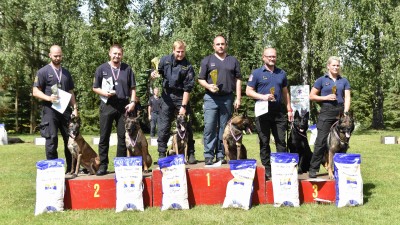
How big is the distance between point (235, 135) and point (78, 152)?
1990 millimetres

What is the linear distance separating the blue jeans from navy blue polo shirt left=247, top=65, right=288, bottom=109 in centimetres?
40

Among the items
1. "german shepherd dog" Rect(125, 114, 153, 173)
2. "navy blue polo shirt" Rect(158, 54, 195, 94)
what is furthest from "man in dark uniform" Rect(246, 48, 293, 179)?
"german shepherd dog" Rect(125, 114, 153, 173)

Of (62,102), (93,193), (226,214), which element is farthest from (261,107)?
(62,102)

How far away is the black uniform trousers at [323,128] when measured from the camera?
540cm

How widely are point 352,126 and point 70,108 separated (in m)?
3.59

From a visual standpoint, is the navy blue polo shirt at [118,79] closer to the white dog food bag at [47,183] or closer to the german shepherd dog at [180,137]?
the german shepherd dog at [180,137]

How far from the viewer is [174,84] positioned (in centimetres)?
552

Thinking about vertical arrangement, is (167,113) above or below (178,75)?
below

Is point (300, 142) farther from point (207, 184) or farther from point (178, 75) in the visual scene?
point (178, 75)

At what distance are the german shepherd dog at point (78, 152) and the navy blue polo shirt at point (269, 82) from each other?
2.23 m

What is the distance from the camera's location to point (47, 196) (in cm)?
475

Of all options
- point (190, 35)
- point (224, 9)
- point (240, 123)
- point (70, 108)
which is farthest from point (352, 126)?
point (224, 9)

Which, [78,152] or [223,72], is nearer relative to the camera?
[78,152]

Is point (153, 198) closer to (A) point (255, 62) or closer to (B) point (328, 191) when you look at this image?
(B) point (328, 191)
